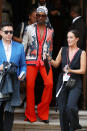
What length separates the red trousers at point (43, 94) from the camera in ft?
21.0

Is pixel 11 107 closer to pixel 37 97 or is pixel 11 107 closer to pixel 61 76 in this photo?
pixel 61 76

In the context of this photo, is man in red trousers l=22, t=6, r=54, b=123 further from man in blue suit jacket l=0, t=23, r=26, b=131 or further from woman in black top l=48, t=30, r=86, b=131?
man in blue suit jacket l=0, t=23, r=26, b=131

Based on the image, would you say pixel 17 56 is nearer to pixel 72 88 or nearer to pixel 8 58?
pixel 8 58

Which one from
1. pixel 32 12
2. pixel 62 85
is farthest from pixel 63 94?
pixel 32 12

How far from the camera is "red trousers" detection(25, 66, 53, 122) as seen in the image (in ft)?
21.0

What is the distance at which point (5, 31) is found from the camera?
17.5 ft

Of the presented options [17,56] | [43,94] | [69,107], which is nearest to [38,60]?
[43,94]

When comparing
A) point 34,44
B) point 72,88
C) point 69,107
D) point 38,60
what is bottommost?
point 69,107

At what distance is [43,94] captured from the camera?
6.43m

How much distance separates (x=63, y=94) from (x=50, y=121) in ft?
3.94

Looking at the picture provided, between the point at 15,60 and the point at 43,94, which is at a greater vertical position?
the point at 15,60

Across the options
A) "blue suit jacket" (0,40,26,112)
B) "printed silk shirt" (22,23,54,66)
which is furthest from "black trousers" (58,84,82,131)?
"printed silk shirt" (22,23,54,66)

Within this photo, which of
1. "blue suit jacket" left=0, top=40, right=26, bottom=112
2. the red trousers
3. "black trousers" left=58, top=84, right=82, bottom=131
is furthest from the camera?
the red trousers

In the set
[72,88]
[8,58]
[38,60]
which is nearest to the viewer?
[8,58]
